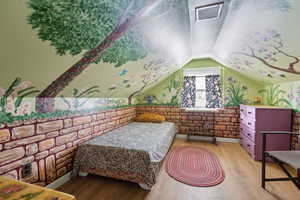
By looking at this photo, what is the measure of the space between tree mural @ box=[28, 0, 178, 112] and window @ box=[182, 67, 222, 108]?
2590mm

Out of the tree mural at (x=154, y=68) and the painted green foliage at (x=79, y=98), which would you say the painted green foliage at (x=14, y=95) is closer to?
the painted green foliage at (x=79, y=98)

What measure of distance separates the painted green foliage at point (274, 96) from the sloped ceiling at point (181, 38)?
0.64m

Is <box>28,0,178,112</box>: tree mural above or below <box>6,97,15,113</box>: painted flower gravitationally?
above

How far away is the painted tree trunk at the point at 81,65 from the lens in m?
1.31

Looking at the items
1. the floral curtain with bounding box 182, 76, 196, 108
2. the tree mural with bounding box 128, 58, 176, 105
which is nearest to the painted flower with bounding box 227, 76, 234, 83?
the floral curtain with bounding box 182, 76, 196, 108

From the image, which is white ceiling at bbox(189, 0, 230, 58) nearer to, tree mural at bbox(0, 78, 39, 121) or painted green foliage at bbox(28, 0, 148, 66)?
painted green foliage at bbox(28, 0, 148, 66)

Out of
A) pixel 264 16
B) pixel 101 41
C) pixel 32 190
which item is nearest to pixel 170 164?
pixel 32 190

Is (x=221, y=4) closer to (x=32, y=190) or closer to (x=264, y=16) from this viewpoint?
(x=264, y=16)

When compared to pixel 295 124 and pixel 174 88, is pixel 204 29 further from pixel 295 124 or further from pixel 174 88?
pixel 295 124

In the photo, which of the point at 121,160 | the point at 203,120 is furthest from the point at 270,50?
the point at 121,160

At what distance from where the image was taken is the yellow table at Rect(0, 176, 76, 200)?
816mm

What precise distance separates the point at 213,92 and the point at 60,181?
152 inches

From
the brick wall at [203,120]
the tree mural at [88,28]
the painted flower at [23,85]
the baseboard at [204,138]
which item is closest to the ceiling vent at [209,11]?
the tree mural at [88,28]


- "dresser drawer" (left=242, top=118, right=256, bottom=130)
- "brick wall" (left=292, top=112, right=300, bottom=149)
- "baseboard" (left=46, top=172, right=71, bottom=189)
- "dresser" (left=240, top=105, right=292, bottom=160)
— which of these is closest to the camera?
"baseboard" (left=46, top=172, right=71, bottom=189)
